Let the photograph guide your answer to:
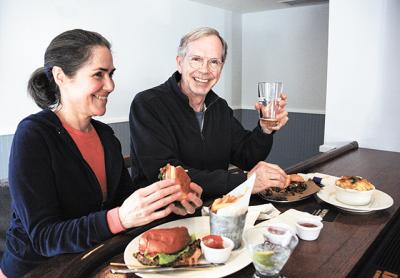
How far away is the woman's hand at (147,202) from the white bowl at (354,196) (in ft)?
2.08

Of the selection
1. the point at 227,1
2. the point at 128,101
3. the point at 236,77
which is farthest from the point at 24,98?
the point at 236,77

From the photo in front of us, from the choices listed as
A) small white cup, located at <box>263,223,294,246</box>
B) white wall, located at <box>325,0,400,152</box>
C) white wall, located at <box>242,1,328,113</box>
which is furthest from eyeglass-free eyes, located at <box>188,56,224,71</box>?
white wall, located at <box>242,1,328,113</box>

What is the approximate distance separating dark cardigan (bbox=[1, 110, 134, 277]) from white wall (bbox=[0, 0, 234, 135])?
72.9 inches

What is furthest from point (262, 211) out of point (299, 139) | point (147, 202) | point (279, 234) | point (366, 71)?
point (299, 139)

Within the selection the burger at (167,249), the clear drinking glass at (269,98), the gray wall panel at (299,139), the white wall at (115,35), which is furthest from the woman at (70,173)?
the gray wall panel at (299,139)

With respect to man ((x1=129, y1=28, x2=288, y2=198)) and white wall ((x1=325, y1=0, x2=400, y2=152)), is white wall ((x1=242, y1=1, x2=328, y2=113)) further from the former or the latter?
man ((x1=129, y1=28, x2=288, y2=198))

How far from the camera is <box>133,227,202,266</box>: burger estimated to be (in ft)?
2.85

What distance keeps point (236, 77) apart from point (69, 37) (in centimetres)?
403

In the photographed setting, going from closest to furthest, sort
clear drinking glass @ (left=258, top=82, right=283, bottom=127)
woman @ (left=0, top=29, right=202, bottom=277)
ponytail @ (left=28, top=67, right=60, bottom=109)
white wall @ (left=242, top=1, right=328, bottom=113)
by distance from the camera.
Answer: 1. woman @ (left=0, top=29, right=202, bottom=277)
2. ponytail @ (left=28, top=67, right=60, bottom=109)
3. clear drinking glass @ (left=258, top=82, right=283, bottom=127)
4. white wall @ (left=242, top=1, right=328, bottom=113)

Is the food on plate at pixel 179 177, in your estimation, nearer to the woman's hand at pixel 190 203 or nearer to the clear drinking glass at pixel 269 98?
the woman's hand at pixel 190 203

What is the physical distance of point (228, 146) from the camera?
188 centimetres

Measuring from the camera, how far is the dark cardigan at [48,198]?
1.03 meters

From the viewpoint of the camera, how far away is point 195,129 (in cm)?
172

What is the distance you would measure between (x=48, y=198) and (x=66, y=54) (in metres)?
0.51
